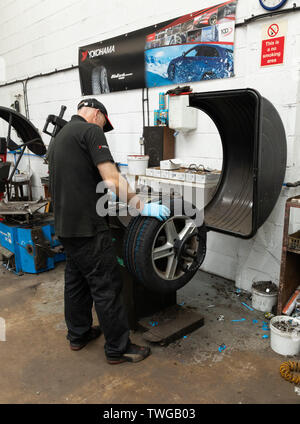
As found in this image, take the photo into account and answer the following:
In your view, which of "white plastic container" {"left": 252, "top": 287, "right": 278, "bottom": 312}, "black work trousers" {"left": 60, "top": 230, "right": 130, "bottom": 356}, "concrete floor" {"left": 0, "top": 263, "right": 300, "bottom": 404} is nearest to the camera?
"concrete floor" {"left": 0, "top": 263, "right": 300, "bottom": 404}

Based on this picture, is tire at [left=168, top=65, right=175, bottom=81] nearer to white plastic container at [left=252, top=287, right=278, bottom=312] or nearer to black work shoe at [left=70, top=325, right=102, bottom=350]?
white plastic container at [left=252, top=287, right=278, bottom=312]

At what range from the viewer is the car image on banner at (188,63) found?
2.81 m

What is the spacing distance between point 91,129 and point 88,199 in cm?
38

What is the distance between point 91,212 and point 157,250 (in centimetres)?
45

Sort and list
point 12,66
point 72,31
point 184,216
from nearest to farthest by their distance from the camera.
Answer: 1. point 184,216
2. point 72,31
3. point 12,66

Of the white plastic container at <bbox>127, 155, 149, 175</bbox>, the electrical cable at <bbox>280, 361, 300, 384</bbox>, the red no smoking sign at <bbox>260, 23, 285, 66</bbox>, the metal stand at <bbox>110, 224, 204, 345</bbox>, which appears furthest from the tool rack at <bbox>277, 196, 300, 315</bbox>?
the white plastic container at <bbox>127, 155, 149, 175</bbox>

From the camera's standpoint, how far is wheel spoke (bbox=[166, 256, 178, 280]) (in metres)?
2.15

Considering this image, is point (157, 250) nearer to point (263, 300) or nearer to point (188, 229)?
point (188, 229)

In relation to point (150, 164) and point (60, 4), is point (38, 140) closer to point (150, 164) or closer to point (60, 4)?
point (150, 164)

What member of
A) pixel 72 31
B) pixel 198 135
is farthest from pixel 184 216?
pixel 72 31

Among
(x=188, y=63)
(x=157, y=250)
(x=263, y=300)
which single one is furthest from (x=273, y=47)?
(x=263, y=300)

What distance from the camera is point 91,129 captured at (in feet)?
6.10

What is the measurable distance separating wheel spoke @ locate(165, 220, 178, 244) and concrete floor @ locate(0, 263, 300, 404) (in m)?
0.69

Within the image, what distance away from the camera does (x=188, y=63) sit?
3053 millimetres
